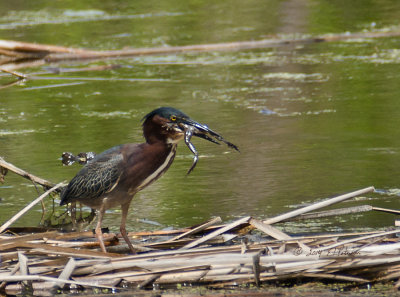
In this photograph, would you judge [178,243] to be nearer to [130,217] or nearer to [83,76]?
[130,217]

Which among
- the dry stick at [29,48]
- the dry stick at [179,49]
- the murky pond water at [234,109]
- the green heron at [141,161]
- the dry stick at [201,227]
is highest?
the green heron at [141,161]

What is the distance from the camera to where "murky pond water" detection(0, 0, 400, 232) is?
6297mm

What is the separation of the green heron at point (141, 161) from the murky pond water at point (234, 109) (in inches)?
30.2

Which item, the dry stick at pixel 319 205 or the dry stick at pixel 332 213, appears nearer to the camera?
the dry stick at pixel 319 205

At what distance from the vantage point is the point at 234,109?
9273 mm

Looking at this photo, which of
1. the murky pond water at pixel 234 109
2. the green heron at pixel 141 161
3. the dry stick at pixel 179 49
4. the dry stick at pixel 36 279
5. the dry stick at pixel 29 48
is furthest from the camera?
the dry stick at pixel 179 49

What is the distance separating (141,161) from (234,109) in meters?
4.50

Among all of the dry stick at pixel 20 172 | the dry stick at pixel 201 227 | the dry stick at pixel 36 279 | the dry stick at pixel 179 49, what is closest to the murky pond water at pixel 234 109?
the dry stick at pixel 179 49

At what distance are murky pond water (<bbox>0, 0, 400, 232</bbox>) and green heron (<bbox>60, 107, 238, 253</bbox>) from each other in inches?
30.2

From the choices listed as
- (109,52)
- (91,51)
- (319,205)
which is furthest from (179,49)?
(319,205)

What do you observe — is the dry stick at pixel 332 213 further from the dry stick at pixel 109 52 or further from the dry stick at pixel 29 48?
the dry stick at pixel 29 48

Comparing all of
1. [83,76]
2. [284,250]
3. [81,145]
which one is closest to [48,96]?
[83,76]

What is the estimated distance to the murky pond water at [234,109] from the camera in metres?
6.30

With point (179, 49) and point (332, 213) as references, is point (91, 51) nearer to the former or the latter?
point (179, 49)
